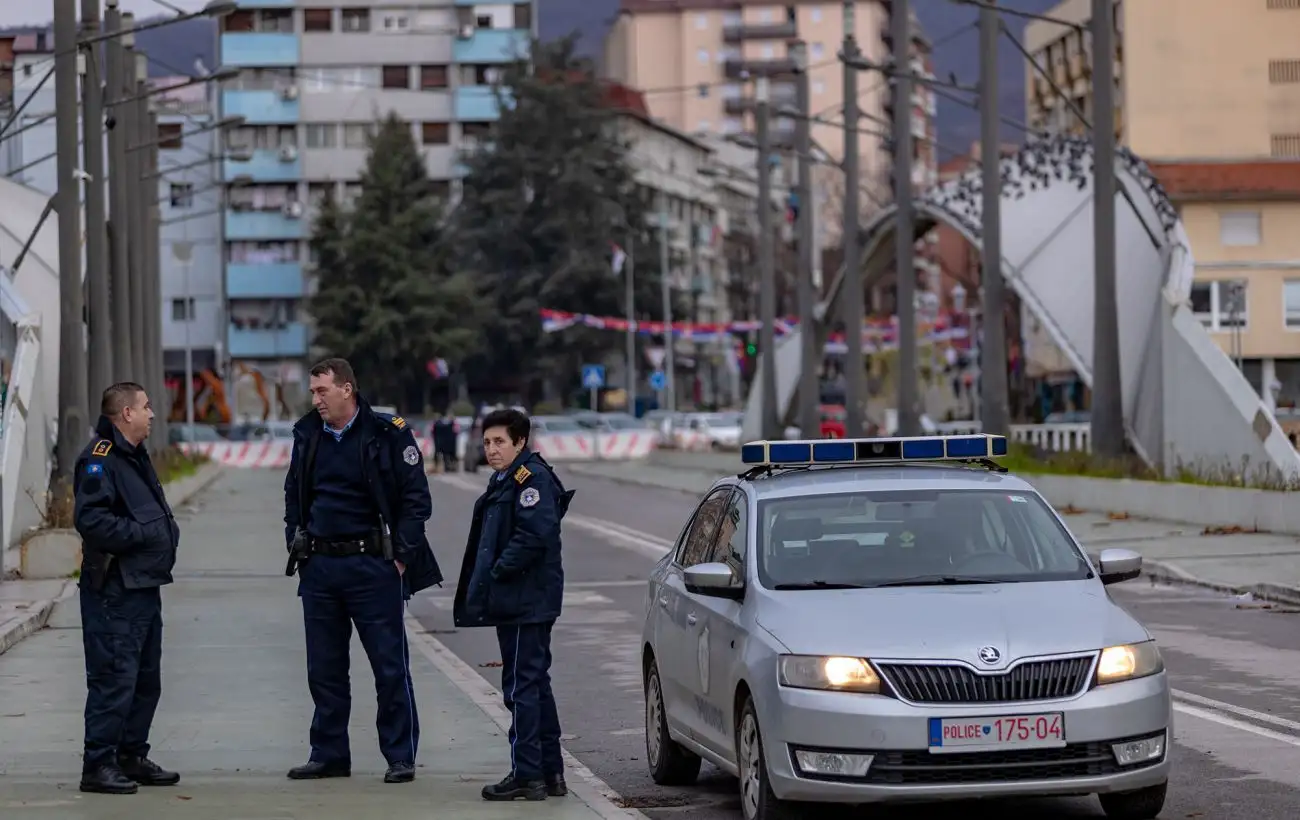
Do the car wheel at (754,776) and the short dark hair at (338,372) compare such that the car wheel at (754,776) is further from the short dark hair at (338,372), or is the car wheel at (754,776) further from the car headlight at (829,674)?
the short dark hair at (338,372)

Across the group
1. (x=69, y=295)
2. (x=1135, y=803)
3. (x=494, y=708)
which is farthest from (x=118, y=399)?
(x=69, y=295)

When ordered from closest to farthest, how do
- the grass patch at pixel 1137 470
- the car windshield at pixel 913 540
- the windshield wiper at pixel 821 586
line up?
the windshield wiper at pixel 821 586 < the car windshield at pixel 913 540 < the grass patch at pixel 1137 470

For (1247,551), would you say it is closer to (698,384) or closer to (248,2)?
(248,2)

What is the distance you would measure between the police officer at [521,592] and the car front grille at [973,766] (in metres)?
1.96

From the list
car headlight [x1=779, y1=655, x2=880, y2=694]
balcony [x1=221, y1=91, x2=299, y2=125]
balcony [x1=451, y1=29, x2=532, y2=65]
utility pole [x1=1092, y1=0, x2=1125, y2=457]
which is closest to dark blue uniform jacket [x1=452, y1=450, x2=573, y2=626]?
car headlight [x1=779, y1=655, x2=880, y2=694]

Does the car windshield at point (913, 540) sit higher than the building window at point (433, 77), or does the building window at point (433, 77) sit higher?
the building window at point (433, 77)

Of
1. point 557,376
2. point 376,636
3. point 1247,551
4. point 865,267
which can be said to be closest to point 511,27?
point 557,376

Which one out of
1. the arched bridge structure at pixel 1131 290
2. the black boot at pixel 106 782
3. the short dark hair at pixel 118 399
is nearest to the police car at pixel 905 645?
the black boot at pixel 106 782

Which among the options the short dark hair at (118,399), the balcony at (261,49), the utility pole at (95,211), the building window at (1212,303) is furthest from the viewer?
the balcony at (261,49)

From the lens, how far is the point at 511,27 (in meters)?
118

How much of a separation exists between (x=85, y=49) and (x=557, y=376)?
7549 cm

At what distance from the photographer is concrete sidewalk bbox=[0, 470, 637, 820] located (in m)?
10.3

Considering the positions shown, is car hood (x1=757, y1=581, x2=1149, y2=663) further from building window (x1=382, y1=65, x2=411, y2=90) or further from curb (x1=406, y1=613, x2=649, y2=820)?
building window (x1=382, y1=65, x2=411, y2=90)

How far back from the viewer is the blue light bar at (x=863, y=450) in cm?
1095
